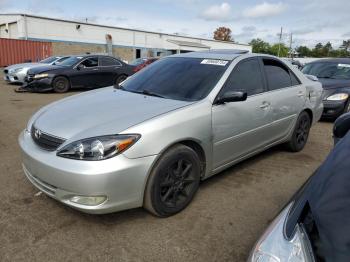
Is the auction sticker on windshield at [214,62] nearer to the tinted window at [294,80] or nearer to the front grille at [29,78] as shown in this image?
the tinted window at [294,80]

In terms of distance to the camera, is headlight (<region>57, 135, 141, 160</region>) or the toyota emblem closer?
headlight (<region>57, 135, 141, 160</region>)

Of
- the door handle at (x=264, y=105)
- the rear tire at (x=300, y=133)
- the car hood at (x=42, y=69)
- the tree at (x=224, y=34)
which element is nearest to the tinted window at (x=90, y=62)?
the car hood at (x=42, y=69)

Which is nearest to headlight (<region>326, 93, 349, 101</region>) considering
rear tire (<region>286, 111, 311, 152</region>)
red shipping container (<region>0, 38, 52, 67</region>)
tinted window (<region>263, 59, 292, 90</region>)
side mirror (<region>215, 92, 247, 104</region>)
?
rear tire (<region>286, 111, 311, 152</region>)

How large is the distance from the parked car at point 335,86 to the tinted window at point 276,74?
3.42 metres

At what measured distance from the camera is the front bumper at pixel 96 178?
252cm

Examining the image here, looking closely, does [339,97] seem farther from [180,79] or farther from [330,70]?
[180,79]

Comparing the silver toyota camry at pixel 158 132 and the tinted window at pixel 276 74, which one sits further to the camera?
the tinted window at pixel 276 74

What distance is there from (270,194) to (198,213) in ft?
3.23

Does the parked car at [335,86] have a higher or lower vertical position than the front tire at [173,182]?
higher

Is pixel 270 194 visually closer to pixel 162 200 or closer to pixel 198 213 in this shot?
pixel 198 213

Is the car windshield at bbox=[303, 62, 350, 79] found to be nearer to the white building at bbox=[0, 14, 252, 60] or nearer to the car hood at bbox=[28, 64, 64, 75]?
the car hood at bbox=[28, 64, 64, 75]

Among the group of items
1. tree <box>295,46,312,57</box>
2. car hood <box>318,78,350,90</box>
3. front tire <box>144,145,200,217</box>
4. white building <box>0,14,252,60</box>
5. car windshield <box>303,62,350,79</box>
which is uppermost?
tree <box>295,46,312,57</box>

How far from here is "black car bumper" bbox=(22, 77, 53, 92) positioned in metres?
10.8

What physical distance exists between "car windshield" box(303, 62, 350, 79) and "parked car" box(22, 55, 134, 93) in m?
6.76
